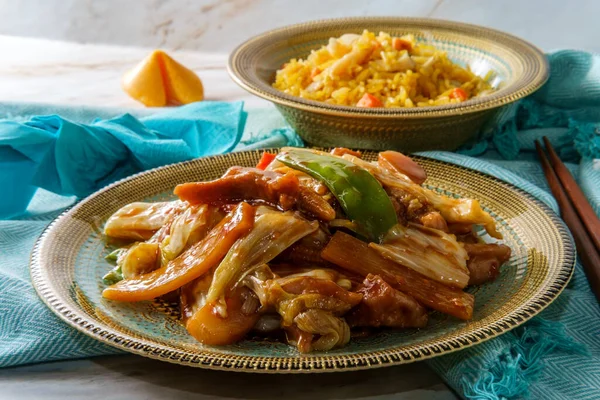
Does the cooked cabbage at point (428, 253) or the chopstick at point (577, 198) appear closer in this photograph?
the cooked cabbage at point (428, 253)

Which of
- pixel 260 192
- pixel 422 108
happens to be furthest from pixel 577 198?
pixel 260 192

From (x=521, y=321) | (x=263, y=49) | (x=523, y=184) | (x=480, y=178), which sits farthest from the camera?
(x=263, y=49)

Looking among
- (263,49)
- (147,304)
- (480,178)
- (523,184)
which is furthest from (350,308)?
(263,49)

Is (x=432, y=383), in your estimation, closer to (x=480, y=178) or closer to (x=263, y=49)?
(x=480, y=178)

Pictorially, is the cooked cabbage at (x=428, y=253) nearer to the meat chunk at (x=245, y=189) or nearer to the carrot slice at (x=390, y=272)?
the carrot slice at (x=390, y=272)

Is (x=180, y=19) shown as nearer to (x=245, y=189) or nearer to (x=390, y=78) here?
(x=390, y=78)

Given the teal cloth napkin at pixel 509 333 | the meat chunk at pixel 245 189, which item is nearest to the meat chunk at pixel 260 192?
the meat chunk at pixel 245 189

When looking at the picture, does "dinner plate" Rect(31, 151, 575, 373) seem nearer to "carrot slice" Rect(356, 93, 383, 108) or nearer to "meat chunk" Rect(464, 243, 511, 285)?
"meat chunk" Rect(464, 243, 511, 285)
